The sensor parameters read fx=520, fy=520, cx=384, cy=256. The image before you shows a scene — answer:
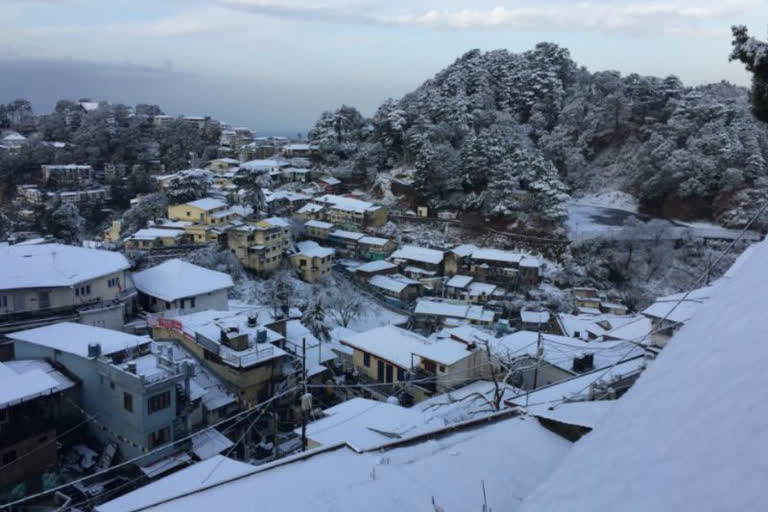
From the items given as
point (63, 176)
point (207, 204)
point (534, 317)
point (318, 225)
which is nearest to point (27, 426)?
point (534, 317)

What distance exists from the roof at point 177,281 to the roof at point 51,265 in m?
1.61

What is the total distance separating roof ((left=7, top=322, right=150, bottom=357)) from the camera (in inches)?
513

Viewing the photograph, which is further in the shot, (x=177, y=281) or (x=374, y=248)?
(x=374, y=248)

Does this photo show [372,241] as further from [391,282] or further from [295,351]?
[295,351]

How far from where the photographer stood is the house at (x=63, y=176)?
45.4 meters

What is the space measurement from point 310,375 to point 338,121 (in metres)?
35.4

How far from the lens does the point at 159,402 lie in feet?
39.5

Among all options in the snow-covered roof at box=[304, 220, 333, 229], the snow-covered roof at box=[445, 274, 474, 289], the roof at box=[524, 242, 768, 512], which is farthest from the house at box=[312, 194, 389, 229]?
the roof at box=[524, 242, 768, 512]

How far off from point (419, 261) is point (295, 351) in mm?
15714

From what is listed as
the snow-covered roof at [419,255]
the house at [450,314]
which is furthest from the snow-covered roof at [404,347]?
the snow-covered roof at [419,255]

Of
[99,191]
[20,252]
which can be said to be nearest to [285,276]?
[20,252]

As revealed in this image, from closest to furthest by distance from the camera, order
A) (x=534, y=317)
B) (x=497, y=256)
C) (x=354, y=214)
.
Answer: (x=534, y=317)
(x=497, y=256)
(x=354, y=214)

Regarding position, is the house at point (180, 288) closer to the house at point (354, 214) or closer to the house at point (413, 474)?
the house at point (354, 214)

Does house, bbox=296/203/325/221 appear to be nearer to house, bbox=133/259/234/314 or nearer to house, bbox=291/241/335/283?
house, bbox=291/241/335/283
